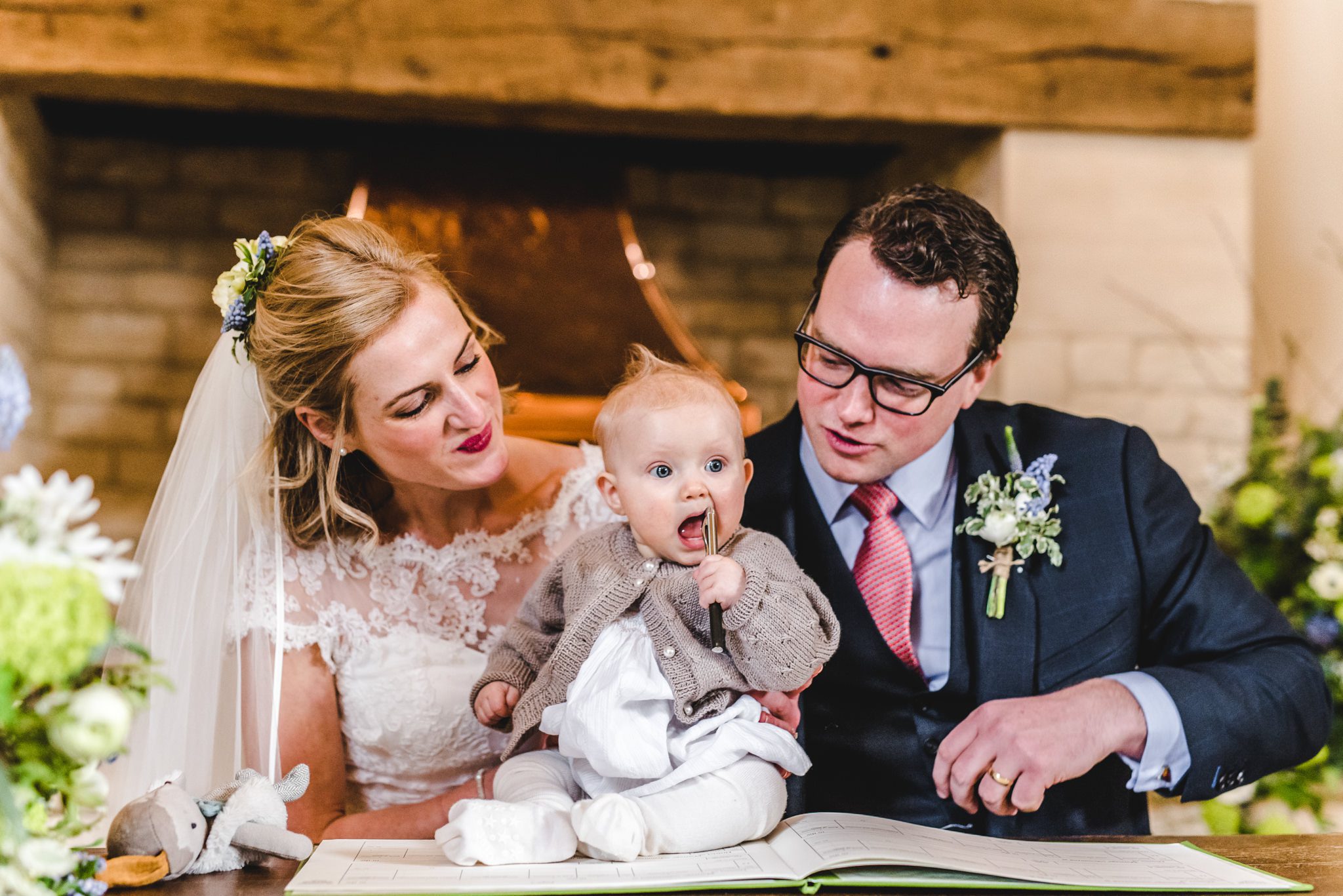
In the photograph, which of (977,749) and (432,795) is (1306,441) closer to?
(977,749)

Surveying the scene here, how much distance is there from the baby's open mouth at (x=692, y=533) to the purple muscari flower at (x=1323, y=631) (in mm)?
2011

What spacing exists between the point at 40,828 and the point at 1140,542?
5.09 feet

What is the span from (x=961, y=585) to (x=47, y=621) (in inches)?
51.9

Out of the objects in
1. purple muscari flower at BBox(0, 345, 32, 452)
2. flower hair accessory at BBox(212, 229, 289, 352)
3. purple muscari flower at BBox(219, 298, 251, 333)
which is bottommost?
purple muscari flower at BBox(0, 345, 32, 452)

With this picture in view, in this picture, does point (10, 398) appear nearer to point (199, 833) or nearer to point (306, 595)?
point (199, 833)

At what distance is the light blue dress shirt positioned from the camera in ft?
5.86

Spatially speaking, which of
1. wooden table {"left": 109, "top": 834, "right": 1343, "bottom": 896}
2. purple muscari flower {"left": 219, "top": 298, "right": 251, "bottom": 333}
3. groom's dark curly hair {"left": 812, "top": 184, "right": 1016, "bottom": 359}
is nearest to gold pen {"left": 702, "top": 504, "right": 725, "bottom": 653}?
wooden table {"left": 109, "top": 834, "right": 1343, "bottom": 896}

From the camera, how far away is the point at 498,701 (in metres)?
1.52

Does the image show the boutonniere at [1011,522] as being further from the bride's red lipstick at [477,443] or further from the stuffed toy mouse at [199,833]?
the stuffed toy mouse at [199,833]

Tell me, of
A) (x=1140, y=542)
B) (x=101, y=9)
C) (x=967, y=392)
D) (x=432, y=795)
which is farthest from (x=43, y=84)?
(x=1140, y=542)

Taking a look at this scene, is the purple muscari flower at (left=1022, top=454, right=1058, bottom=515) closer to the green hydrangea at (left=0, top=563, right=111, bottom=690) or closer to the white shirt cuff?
the white shirt cuff

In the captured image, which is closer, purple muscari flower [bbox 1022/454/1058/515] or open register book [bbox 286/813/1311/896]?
open register book [bbox 286/813/1311/896]

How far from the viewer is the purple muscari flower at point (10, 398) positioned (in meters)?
0.83

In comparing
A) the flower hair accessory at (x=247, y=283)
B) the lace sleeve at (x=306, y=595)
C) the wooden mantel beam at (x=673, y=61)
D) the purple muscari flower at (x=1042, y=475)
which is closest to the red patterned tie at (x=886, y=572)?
the purple muscari flower at (x=1042, y=475)
